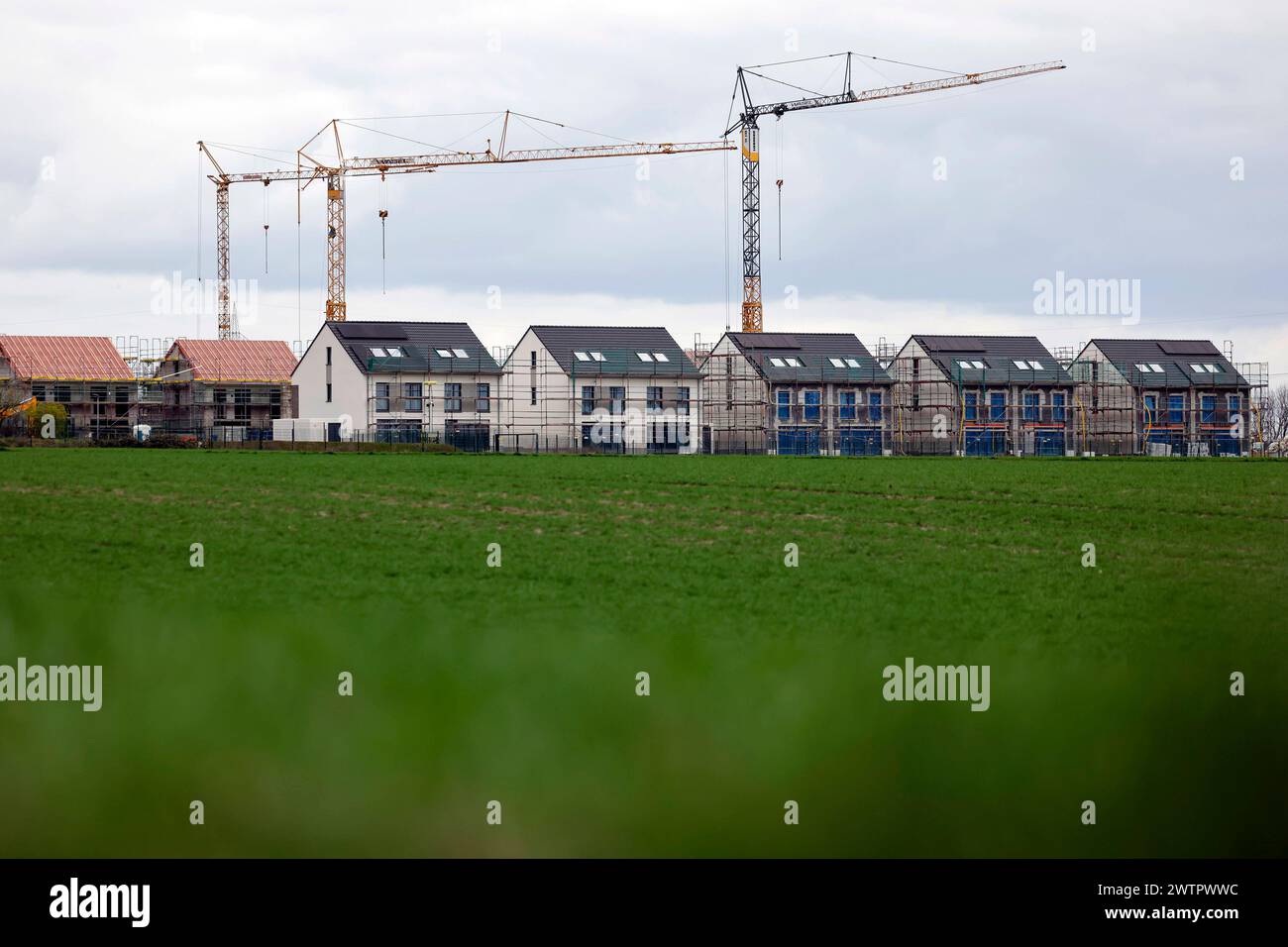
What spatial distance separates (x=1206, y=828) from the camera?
285 inches

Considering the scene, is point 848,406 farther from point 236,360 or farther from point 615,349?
point 236,360

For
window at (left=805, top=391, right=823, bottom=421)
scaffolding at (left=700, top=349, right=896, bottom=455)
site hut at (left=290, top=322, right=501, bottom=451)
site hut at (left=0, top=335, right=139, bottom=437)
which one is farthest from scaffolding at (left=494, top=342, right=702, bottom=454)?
site hut at (left=0, top=335, right=139, bottom=437)

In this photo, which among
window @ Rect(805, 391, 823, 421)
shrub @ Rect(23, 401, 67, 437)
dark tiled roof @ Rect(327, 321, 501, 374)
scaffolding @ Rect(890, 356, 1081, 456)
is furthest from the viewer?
scaffolding @ Rect(890, 356, 1081, 456)

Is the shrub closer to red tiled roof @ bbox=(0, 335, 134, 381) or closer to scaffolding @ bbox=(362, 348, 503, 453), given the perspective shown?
red tiled roof @ bbox=(0, 335, 134, 381)

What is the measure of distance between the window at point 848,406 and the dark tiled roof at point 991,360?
6722 mm

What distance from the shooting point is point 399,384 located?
87500 millimetres

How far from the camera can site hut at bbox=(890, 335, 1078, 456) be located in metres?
95.1

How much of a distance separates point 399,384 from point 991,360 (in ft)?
138

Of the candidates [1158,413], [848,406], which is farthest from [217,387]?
[1158,413]

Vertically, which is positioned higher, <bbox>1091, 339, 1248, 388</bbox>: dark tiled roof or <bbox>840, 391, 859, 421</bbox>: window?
<bbox>1091, 339, 1248, 388</bbox>: dark tiled roof

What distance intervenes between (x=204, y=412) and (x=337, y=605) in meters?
98.0

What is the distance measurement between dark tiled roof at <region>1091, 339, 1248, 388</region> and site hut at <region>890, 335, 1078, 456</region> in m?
5.49

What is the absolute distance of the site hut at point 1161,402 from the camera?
9894 centimetres

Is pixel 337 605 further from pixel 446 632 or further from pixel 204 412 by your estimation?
pixel 204 412
